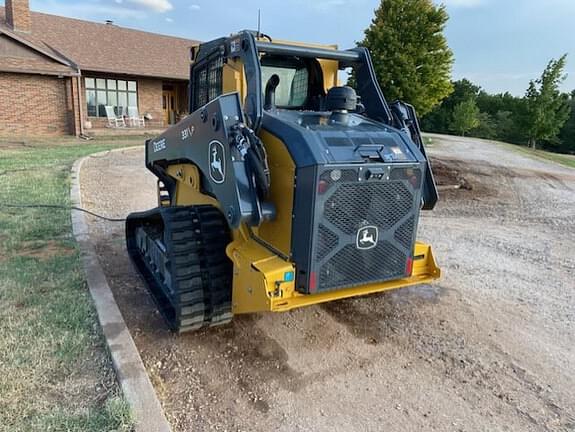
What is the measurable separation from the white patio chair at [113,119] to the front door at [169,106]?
260cm

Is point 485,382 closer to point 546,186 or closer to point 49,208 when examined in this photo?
point 49,208

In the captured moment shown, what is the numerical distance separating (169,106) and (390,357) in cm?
2306

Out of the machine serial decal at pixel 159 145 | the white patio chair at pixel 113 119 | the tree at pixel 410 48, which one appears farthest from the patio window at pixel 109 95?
the machine serial decal at pixel 159 145

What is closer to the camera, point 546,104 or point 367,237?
point 367,237

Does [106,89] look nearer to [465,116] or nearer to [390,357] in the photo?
[390,357]

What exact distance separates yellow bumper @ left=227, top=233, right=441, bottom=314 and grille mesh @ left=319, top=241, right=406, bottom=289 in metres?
0.08

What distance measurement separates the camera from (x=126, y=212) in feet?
23.2

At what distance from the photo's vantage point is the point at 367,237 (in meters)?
3.08

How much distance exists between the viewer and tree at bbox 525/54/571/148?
27875 millimetres

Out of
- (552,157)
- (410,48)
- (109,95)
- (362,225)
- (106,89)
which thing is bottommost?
(552,157)

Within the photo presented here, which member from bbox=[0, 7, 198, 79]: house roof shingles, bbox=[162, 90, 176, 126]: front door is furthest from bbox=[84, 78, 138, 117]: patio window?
bbox=[162, 90, 176, 126]: front door

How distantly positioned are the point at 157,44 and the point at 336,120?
77.7 ft

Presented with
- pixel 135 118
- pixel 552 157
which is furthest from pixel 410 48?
pixel 135 118

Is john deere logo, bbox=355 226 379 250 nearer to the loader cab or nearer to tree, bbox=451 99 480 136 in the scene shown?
the loader cab
